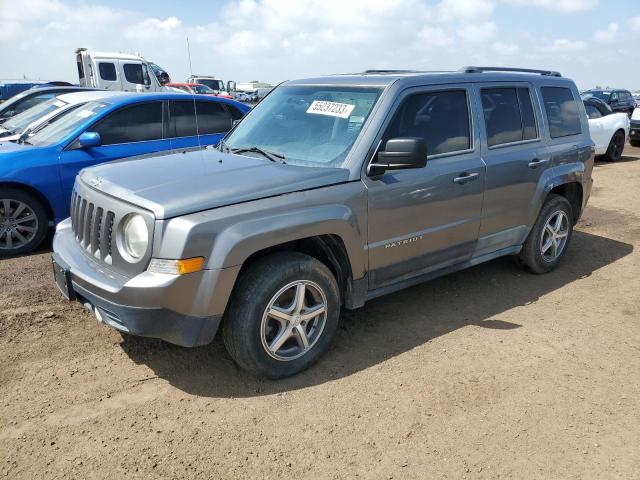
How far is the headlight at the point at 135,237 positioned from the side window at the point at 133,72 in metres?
15.1

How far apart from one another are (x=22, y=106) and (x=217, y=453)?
977cm

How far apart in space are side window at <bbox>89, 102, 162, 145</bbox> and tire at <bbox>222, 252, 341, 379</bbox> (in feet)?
Answer: 12.6

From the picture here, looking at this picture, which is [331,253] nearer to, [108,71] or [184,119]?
[184,119]

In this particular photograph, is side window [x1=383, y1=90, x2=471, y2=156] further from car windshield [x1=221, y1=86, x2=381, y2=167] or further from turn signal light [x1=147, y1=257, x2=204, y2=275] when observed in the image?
turn signal light [x1=147, y1=257, x2=204, y2=275]

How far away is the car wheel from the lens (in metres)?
13.1

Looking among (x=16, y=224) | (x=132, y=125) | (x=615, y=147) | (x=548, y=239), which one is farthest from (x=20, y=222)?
(x=615, y=147)

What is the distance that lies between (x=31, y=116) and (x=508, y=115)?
656 cm

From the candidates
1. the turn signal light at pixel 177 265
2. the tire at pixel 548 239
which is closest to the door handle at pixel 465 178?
the tire at pixel 548 239

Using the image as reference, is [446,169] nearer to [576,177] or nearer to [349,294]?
[349,294]

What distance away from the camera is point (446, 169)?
3979 millimetres

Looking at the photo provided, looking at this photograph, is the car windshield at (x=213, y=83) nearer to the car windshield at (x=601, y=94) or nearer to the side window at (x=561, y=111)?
the car windshield at (x=601, y=94)

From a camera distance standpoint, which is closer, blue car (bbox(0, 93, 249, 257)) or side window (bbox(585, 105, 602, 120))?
blue car (bbox(0, 93, 249, 257))

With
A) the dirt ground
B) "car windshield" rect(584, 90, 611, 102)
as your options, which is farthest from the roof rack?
"car windshield" rect(584, 90, 611, 102)

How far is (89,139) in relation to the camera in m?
5.71
